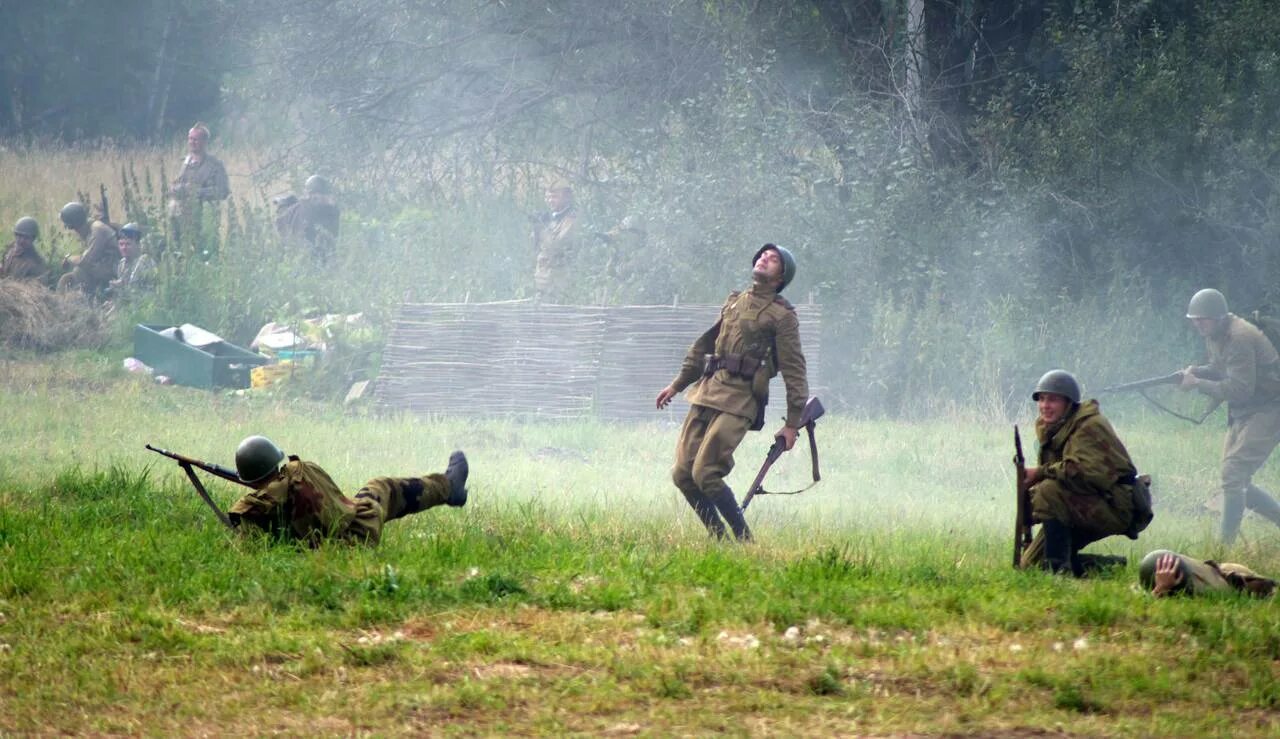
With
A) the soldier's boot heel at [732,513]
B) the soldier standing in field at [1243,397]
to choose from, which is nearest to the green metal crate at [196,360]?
the soldier's boot heel at [732,513]

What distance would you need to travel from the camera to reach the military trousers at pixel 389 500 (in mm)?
8266

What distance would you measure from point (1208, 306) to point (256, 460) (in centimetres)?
852

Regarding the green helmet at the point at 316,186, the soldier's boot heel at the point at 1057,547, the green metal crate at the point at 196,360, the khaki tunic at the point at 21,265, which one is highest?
the green helmet at the point at 316,186

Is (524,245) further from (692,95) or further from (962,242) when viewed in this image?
(962,242)

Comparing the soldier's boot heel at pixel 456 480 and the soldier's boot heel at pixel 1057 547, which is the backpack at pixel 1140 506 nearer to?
the soldier's boot heel at pixel 1057 547

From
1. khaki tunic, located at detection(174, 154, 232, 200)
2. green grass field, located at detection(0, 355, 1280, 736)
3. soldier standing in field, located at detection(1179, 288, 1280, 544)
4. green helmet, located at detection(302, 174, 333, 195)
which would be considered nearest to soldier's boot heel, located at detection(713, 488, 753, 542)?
green grass field, located at detection(0, 355, 1280, 736)

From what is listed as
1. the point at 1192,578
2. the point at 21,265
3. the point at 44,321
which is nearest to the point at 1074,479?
the point at 1192,578

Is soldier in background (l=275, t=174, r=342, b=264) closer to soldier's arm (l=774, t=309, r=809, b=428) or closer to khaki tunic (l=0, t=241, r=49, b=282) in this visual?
khaki tunic (l=0, t=241, r=49, b=282)

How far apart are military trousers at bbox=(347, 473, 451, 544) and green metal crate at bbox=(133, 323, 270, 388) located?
10275 millimetres

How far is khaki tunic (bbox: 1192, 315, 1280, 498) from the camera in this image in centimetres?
1264

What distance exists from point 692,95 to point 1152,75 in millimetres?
7254

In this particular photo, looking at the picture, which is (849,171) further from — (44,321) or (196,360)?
(44,321)

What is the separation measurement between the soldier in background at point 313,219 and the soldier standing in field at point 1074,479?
16.8m

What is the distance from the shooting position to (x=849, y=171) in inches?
A: 861
